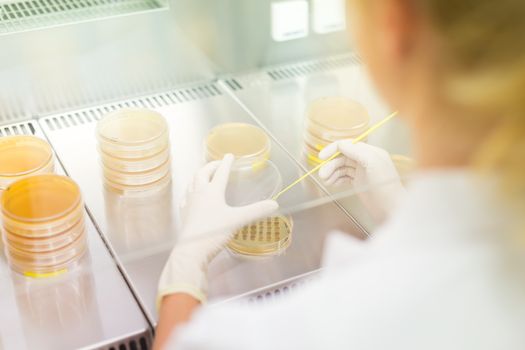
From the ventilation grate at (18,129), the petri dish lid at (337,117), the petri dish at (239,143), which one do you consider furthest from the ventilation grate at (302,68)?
the ventilation grate at (18,129)

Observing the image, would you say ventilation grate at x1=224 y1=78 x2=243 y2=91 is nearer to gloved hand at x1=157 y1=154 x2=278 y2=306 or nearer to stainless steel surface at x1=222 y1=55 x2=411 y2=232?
stainless steel surface at x1=222 y1=55 x2=411 y2=232

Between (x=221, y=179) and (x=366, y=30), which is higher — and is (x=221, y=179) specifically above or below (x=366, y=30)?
below

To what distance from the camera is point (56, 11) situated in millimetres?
1729

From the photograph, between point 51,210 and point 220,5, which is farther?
point 220,5

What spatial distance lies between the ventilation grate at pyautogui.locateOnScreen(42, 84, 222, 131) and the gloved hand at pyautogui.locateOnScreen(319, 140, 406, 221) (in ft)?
1.43

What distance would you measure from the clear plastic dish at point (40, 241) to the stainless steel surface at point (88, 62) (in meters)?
0.48

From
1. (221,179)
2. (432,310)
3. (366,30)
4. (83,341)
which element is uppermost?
(366,30)

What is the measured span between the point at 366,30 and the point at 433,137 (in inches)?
6.1

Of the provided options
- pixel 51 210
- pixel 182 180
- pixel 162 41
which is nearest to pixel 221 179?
pixel 182 180

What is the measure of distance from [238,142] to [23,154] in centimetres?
48

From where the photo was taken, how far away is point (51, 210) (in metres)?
1.40

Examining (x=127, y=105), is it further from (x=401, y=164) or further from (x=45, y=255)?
(x=401, y=164)

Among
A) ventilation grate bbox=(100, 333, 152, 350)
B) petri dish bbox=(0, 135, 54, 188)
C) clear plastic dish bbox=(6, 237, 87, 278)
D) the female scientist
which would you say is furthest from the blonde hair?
petri dish bbox=(0, 135, 54, 188)

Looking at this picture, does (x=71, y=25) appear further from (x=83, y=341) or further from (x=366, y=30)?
(x=366, y=30)
